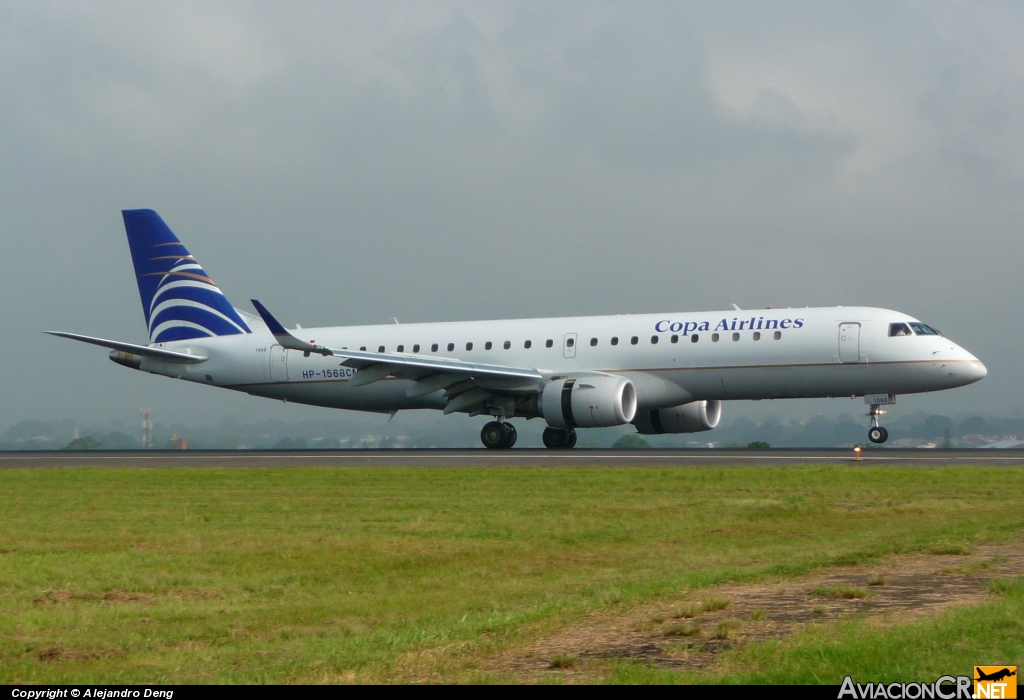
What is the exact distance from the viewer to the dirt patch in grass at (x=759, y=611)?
274 inches

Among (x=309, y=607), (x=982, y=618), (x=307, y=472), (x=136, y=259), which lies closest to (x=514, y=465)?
(x=307, y=472)

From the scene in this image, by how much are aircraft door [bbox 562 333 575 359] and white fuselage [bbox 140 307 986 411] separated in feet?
0.09

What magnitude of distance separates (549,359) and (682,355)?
407 cm

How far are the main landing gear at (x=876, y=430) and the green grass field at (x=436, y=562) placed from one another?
9.28 m

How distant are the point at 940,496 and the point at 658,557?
6948 millimetres

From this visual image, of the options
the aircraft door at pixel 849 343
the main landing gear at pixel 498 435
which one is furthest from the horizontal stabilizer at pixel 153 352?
the aircraft door at pixel 849 343

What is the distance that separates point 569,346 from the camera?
32.3 m

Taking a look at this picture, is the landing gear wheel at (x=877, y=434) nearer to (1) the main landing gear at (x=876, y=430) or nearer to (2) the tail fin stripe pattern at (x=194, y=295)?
(1) the main landing gear at (x=876, y=430)

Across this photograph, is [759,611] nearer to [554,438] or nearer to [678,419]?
[554,438]

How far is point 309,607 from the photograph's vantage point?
9.17 meters

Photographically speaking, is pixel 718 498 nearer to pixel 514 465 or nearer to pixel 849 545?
pixel 849 545

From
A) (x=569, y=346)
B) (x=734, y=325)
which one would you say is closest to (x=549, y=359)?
(x=569, y=346)

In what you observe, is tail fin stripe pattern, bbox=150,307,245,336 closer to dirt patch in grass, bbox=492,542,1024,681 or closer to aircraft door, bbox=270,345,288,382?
aircraft door, bbox=270,345,288,382

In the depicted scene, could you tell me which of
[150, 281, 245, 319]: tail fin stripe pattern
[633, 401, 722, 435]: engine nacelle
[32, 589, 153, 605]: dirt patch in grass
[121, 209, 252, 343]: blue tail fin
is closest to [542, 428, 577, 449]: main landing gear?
[633, 401, 722, 435]: engine nacelle
